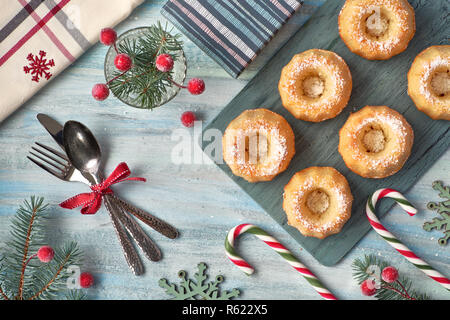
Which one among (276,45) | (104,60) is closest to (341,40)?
(276,45)

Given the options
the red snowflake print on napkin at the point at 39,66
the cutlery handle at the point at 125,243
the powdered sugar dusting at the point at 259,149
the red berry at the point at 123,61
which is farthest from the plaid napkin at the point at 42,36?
the powdered sugar dusting at the point at 259,149

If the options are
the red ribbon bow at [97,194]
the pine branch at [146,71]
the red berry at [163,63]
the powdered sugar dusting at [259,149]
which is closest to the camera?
the red berry at [163,63]

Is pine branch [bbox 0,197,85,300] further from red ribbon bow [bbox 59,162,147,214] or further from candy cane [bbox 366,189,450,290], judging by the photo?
candy cane [bbox 366,189,450,290]

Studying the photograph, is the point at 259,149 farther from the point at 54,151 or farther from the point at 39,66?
the point at 39,66

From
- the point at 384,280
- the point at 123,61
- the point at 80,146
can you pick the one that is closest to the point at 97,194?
the point at 80,146

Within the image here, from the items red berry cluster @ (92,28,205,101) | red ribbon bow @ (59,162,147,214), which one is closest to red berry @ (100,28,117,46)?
red berry cluster @ (92,28,205,101)

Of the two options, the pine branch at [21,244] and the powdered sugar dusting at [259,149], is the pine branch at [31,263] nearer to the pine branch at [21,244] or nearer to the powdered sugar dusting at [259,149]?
the pine branch at [21,244]

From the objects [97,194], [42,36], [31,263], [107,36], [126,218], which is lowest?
[31,263]

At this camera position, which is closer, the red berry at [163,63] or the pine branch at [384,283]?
the red berry at [163,63]
